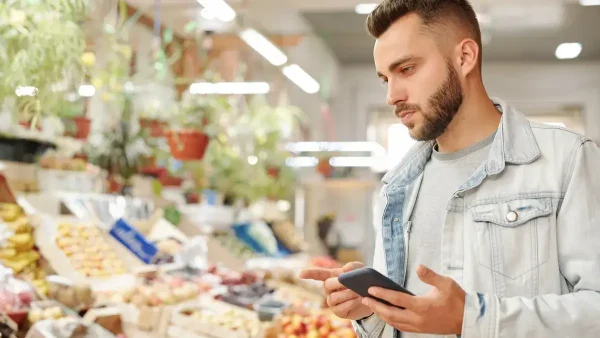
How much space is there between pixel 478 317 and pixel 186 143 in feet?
10.2

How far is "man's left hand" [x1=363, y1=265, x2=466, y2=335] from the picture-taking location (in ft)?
4.18

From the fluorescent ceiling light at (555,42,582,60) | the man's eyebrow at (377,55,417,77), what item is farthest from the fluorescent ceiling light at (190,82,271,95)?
the fluorescent ceiling light at (555,42,582,60)

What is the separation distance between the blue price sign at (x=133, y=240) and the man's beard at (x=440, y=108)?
275 centimetres

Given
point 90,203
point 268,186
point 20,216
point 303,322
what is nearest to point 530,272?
point 303,322

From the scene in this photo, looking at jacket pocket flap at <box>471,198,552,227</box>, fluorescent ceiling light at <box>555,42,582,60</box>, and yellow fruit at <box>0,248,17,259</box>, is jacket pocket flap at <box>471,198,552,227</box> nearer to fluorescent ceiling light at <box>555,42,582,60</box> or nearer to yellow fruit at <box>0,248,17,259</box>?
yellow fruit at <box>0,248,17,259</box>

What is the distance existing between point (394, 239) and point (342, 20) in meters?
7.16

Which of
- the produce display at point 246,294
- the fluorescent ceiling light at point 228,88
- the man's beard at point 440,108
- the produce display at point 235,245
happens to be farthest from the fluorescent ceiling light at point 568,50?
the man's beard at point 440,108

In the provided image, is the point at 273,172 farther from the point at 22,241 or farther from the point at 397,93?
the point at 397,93

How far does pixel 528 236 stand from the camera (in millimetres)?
1478

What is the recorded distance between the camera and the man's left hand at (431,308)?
1.27 m

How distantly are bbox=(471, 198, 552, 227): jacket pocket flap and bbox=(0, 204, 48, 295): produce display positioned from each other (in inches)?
82.5

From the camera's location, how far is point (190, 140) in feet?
13.8

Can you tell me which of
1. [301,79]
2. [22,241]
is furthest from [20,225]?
[301,79]

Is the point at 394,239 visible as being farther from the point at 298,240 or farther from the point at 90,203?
the point at 298,240
